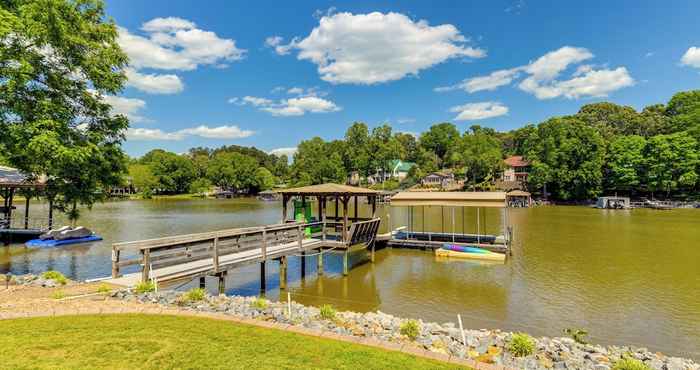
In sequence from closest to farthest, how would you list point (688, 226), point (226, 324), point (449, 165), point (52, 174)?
point (226, 324), point (52, 174), point (688, 226), point (449, 165)

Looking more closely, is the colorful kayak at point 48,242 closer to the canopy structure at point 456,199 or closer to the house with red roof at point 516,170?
the canopy structure at point 456,199

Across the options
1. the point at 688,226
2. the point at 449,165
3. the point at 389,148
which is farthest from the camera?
the point at 449,165

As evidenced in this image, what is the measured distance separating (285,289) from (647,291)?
44.2 feet

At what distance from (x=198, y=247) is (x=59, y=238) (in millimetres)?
17035

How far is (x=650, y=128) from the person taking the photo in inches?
2921

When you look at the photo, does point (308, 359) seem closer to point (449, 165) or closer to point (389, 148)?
point (389, 148)

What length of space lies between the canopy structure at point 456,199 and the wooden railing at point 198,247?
954 centimetres

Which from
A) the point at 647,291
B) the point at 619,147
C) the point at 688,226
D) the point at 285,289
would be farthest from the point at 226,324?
the point at 619,147

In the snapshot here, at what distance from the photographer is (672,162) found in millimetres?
57375

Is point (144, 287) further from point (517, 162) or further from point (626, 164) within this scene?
point (517, 162)

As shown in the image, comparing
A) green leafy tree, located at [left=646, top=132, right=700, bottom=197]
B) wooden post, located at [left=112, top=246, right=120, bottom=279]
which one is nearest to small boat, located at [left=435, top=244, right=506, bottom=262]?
wooden post, located at [left=112, top=246, right=120, bottom=279]

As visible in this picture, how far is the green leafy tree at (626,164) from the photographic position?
60625mm

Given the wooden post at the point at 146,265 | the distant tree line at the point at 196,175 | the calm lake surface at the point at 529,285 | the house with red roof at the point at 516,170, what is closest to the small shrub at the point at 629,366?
the calm lake surface at the point at 529,285

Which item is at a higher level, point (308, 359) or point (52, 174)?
point (52, 174)
